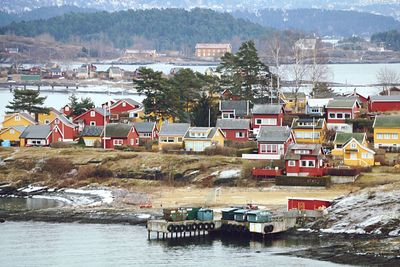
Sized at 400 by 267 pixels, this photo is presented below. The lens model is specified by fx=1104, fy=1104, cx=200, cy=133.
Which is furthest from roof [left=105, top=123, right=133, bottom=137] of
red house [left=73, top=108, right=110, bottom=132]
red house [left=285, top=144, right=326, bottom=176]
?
red house [left=285, top=144, right=326, bottom=176]

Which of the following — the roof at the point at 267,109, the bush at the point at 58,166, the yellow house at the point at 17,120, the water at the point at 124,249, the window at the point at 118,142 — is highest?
the roof at the point at 267,109

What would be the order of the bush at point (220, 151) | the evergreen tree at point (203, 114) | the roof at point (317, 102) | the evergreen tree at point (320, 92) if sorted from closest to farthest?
the bush at point (220, 151), the evergreen tree at point (203, 114), the roof at point (317, 102), the evergreen tree at point (320, 92)

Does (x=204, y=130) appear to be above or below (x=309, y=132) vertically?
above

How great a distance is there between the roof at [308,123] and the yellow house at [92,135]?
1200cm

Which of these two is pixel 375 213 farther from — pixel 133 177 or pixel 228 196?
pixel 133 177

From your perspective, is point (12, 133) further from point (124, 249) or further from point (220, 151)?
point (124, 249)

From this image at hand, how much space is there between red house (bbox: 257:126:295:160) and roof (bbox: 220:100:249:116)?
10282 mm

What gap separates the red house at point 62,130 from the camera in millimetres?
68625

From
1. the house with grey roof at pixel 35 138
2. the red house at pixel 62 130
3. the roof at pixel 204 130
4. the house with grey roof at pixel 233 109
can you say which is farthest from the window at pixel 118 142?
the house with grey roof at pixel 233 109

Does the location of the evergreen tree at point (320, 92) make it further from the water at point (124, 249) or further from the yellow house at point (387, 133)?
the water at point (124, 249)

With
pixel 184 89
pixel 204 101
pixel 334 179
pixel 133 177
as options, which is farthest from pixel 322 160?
pixel 184 89

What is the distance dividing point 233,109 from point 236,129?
18.3 ft

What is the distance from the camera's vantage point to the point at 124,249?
43000 millimetres

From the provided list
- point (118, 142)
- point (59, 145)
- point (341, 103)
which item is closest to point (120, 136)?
point (118, 142)
